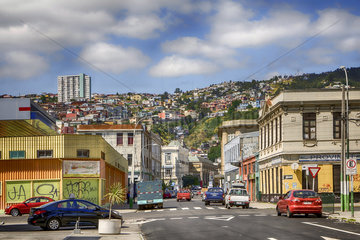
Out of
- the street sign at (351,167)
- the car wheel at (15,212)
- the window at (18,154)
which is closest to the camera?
the street sign at (351,167)

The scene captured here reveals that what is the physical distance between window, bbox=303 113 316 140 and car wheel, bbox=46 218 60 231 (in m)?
32.3

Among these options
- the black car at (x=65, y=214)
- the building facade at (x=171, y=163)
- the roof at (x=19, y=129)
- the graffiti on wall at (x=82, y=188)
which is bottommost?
the building facade at (x=171, y=163)

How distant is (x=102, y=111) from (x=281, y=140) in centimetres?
14595

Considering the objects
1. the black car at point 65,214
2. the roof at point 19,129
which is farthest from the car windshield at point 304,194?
the roof at point 19,129

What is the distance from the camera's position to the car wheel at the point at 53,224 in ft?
82.3

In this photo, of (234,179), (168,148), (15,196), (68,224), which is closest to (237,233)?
(68,224)

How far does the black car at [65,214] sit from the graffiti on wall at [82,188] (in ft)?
70.5

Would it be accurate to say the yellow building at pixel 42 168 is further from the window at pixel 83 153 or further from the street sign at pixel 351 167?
the street sign at pixel 351 167

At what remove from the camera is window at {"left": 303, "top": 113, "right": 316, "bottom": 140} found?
52531 millimetres

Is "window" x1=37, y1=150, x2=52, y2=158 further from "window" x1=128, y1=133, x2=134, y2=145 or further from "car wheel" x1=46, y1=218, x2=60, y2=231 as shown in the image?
"window" x1=128, y1=133, x2=134, y2=145

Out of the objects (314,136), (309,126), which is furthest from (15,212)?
(314,136)

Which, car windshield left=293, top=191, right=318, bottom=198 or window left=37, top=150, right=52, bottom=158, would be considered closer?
car windshield left=293, top=191, right=318, bottom=198

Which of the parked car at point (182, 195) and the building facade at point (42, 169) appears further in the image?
the parked car at point (182, 195)

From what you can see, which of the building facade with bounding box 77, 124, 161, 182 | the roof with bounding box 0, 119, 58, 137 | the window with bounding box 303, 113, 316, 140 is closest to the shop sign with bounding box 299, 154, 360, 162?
the window with bounding box 303, 113, 316, 140
